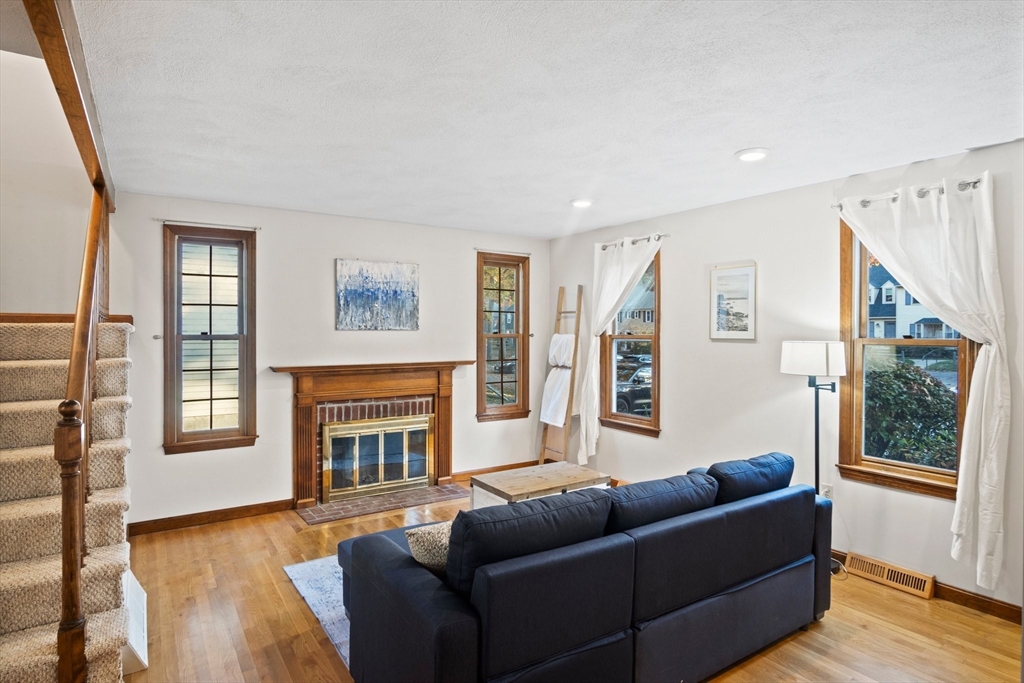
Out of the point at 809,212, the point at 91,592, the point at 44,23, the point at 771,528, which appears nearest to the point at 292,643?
the point at 91,592

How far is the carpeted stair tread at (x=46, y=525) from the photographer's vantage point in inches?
85.0

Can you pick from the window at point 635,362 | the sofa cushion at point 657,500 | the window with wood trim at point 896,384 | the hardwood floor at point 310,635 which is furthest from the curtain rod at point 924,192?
the hardwood floor at point 310,635

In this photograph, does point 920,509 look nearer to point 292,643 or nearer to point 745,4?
point 745,4

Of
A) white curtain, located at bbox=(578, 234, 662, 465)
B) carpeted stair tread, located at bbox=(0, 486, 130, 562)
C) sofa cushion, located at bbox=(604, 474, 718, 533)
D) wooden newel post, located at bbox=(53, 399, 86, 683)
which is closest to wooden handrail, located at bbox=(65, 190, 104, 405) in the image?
wooden newel post, located at bbox=(53, 399, 86, 683)

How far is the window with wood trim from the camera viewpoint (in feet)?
10.5

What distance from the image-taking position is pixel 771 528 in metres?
2.57

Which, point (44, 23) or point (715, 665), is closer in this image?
point (44, 23)

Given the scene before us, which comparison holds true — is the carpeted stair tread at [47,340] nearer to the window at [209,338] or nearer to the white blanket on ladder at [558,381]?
the window at [209,338]

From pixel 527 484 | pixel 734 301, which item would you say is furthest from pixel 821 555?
pixel 734 301

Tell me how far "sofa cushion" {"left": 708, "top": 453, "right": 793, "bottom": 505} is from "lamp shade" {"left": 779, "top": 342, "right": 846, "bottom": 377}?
77 centimetres

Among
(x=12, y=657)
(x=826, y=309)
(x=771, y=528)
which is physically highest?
(x=826, y=309)

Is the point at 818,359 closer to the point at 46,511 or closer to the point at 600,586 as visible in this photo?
the point at 600,586

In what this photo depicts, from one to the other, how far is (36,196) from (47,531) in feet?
8.19

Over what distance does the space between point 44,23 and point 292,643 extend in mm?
2610
